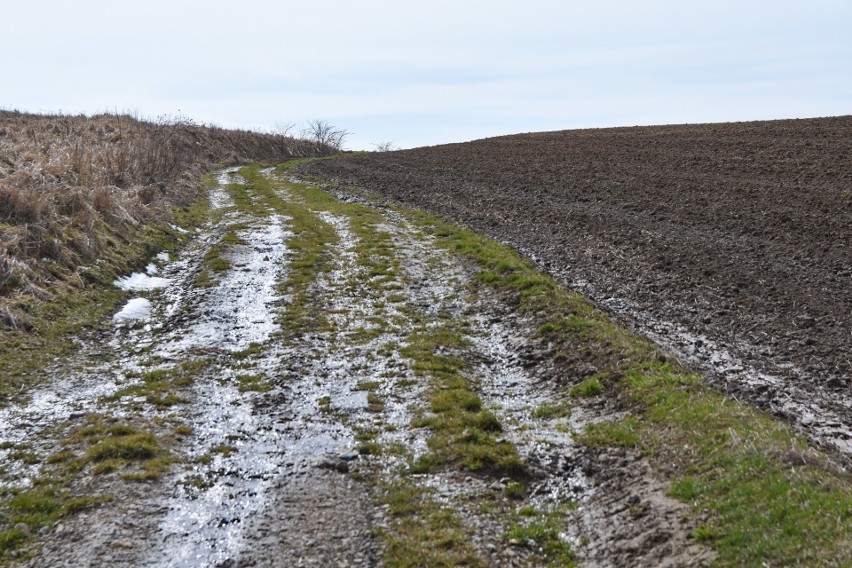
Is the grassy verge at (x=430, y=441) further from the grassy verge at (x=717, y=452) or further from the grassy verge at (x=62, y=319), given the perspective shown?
the grassy verge at (x=62, y=319)

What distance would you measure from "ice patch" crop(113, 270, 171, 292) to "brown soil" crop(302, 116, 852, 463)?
8.06 m

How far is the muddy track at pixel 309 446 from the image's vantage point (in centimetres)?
587

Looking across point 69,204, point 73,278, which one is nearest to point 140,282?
point 73,278

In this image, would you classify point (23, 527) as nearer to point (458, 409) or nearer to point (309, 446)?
point (309, 446)

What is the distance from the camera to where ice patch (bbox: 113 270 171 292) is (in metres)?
14.3

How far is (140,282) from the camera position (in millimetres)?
14820

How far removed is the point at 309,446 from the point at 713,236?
12.5m

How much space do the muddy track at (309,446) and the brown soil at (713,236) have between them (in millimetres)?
2200

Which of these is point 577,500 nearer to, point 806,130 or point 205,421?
point 205,421

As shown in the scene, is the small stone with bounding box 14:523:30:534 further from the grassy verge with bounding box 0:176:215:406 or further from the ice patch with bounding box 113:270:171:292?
the ice patch with bounding box 113:270:171:292

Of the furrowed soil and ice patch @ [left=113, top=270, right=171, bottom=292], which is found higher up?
ice patch @ [left=113, top=270, right=171, bottom=292]

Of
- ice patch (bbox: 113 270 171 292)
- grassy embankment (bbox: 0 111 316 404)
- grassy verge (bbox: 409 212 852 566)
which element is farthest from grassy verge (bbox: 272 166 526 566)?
grassy embankment (bbox: 0 111 316 404)

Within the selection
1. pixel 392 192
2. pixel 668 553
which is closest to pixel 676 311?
pixel 668 553

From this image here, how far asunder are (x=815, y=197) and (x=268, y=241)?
1484 cm
